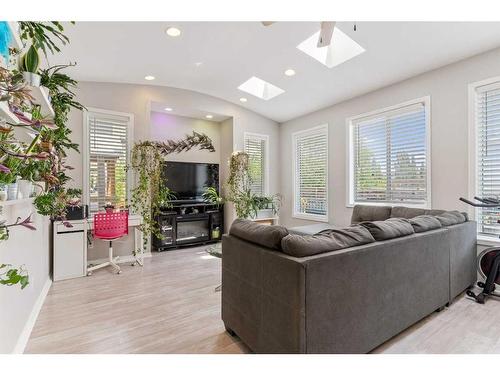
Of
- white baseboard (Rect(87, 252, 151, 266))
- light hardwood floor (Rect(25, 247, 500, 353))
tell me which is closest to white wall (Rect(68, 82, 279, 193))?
white baseboard (Rect(87, 252, 151, 266))

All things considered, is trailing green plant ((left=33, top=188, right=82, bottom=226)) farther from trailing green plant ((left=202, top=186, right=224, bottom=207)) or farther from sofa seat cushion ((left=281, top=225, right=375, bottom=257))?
trailing green plant ((left=202, top=186, right=224, bottom=207))

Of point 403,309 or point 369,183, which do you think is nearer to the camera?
point 403,309

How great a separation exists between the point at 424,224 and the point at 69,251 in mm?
4288

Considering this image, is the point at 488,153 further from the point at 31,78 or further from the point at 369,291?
the point at 31,78

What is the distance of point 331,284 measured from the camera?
156 cm

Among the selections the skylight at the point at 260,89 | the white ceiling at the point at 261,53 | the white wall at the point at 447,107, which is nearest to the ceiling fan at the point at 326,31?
the white ceiling at the point at 261,53

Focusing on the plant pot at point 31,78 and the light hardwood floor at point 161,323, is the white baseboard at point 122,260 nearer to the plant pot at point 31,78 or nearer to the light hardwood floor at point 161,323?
the light hardwood floor at point 161,323

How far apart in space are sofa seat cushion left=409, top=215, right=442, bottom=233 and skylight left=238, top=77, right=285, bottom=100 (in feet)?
A: 11.3

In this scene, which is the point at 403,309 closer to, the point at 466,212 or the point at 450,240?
the point at 450,240

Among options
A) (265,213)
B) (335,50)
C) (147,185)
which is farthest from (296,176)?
(147,185)
